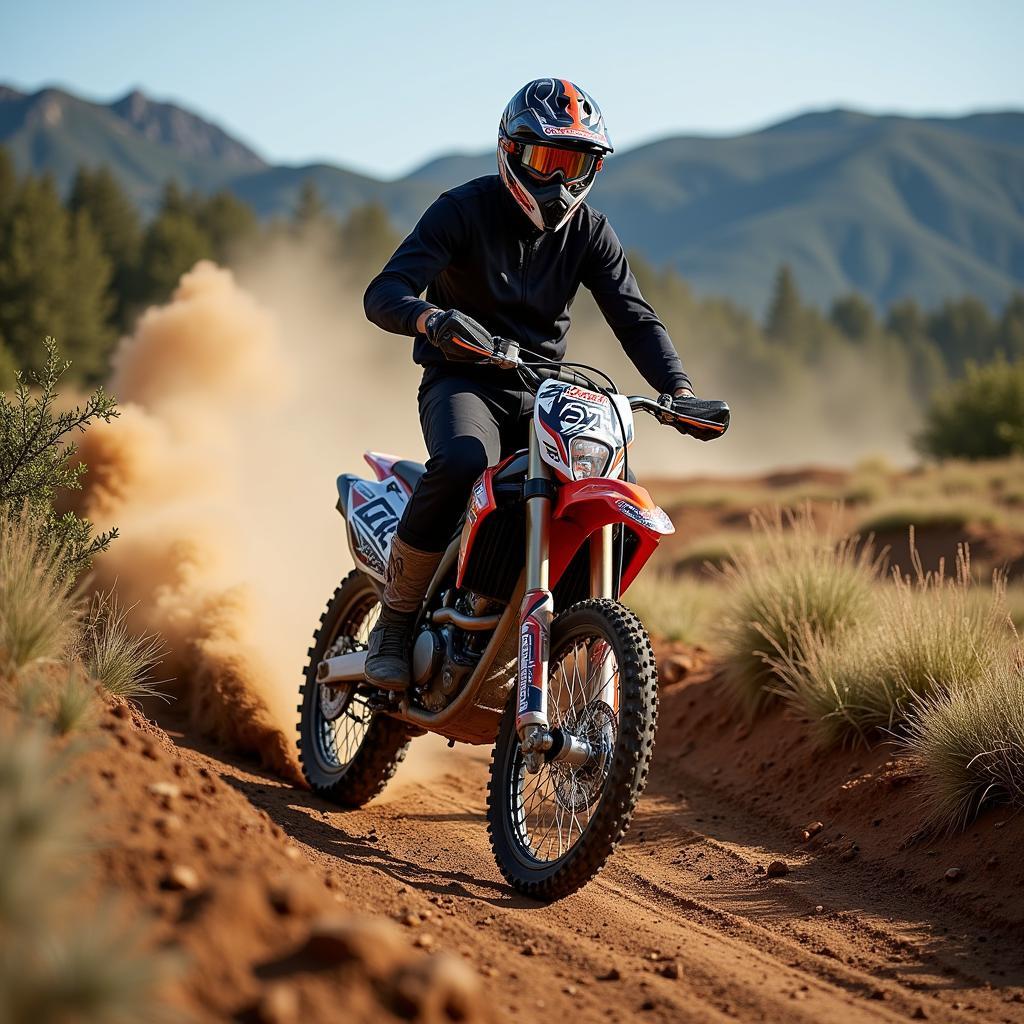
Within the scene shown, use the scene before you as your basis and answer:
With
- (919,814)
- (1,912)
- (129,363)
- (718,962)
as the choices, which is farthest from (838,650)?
(129,363)

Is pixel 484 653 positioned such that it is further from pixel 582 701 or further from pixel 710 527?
pixel 710 527

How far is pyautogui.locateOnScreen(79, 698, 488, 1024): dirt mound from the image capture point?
263 centimetres

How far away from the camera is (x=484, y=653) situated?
17.2ft

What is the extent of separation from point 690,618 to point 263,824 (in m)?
7.09

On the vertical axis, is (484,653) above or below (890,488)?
below

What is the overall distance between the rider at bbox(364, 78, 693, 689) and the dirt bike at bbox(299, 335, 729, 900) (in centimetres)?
14

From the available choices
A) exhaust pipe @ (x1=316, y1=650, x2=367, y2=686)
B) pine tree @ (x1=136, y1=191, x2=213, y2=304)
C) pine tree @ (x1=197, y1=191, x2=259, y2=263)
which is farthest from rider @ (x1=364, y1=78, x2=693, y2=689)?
pine tree @ (x1=197, y1=191, x2=259, y2=263)

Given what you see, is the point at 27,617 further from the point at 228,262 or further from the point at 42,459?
the point at 228,262

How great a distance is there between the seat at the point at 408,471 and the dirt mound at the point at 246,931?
294cm

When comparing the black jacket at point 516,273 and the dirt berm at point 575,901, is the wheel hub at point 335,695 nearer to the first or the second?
the dirt berm at point 575,901

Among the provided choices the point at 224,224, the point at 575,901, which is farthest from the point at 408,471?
the point at 224,224

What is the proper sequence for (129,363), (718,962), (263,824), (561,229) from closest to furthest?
(263,824) < (718,962) < (561,229) < (129,363)

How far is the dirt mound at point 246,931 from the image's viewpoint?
2.63 m

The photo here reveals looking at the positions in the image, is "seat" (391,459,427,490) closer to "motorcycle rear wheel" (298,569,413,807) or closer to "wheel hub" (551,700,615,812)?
"motorcycle rear wheel" (298,569,413,807)
